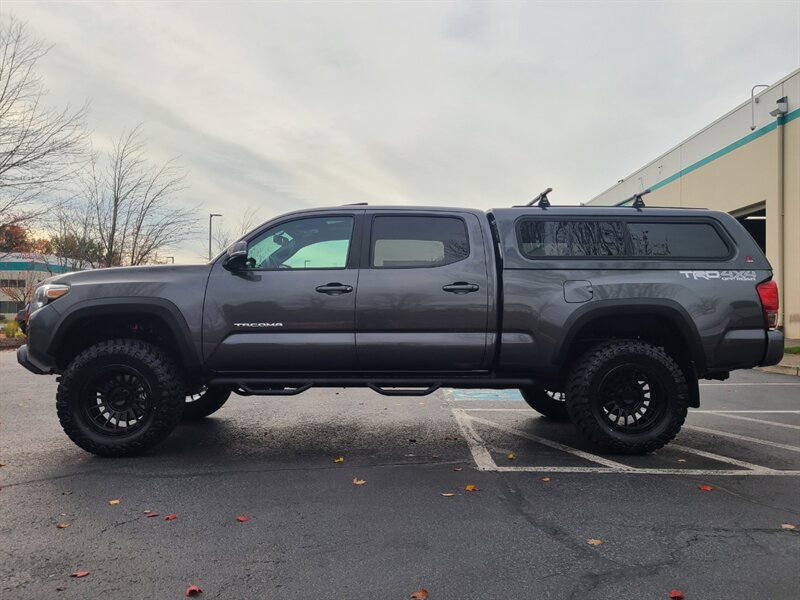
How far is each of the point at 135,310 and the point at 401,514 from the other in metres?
2.88

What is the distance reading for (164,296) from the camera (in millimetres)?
4844

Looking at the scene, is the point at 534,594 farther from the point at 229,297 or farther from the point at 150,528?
the point at 229,297

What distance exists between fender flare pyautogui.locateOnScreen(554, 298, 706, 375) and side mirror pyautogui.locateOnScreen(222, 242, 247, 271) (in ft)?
9.06

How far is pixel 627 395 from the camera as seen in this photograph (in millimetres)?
4879

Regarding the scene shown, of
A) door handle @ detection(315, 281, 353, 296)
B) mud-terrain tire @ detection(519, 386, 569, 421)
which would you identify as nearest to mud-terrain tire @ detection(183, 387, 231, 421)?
door handle @ detection(315, 281, 353, 296)

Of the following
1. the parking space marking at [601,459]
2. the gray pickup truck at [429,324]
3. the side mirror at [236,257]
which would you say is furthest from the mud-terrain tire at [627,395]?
the side mirror at [236,257]

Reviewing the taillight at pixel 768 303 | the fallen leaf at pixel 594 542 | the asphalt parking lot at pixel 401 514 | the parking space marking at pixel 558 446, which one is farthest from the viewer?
the taillight at pixel 768 303

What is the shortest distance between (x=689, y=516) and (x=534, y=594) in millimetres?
1519

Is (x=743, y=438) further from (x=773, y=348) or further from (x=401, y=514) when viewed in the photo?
(x=401, y=514)

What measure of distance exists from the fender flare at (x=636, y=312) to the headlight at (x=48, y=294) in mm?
4231

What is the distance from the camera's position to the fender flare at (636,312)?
473 centimetres

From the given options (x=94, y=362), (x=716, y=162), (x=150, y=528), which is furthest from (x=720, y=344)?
(x=716, y=162)

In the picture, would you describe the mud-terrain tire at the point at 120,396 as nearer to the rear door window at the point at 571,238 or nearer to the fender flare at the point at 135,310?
the fender flare at the point at 135,310

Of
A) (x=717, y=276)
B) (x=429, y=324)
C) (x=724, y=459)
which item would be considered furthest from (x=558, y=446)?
(x=717, y=276)
